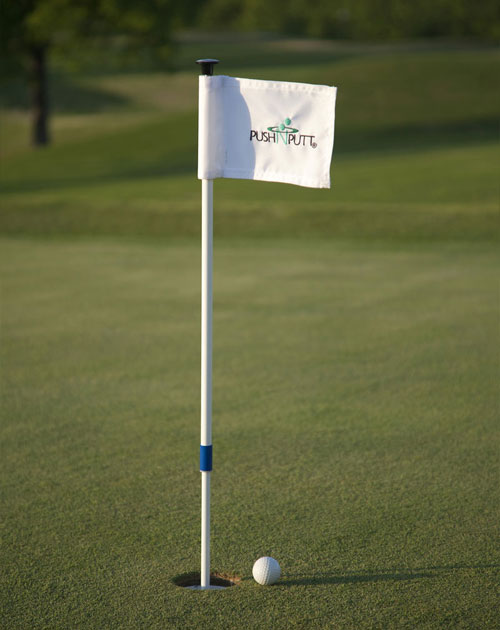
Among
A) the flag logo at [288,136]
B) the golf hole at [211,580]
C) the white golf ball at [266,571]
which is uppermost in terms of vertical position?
the flag logo at [288,136]

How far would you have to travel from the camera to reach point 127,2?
75.7 feet

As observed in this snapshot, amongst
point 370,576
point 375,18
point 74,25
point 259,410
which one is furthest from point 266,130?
point 375,18

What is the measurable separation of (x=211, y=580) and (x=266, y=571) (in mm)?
250

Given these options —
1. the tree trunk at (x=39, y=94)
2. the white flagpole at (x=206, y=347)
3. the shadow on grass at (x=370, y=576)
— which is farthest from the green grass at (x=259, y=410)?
the tree trunk at (x=39, y=94)

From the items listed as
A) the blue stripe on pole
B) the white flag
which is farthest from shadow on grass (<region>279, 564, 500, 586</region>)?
the white flag

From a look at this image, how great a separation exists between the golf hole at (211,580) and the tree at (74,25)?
70.9ft

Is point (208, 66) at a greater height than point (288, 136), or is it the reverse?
point (208, 66)

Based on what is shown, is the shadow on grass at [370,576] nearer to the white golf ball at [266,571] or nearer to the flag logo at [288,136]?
the white golf ball at [266,571]

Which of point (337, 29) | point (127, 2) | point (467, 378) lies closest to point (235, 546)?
point (467, 378)

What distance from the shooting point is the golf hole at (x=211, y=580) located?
136 inches

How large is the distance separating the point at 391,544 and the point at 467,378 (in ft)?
8.59

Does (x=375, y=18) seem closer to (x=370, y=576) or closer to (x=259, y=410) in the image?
(x=259, y=410)

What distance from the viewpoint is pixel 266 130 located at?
10.5 ft

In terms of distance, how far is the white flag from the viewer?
316 centimetres
